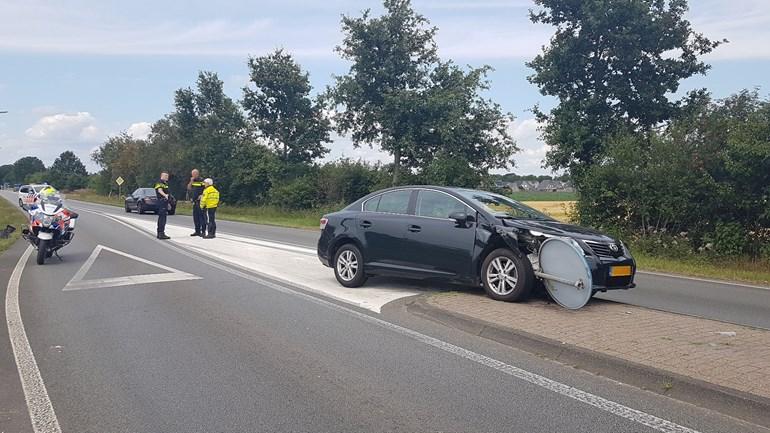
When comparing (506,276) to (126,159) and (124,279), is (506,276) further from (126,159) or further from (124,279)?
(126,159)

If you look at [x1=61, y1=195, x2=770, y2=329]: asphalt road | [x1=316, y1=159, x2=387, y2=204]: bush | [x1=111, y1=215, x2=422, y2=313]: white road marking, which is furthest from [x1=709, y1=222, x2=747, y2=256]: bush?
[x1=316, y1=159, x2=387, y2=204]: bush

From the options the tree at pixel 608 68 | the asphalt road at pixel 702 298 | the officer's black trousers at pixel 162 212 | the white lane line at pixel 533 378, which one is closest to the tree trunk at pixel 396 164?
the tree at pixel 608 68

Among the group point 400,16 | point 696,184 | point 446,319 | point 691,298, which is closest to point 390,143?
point 400,16

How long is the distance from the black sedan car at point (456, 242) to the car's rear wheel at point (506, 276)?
1cm

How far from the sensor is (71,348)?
654 cm

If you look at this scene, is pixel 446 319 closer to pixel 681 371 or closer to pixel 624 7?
pixel 681 371

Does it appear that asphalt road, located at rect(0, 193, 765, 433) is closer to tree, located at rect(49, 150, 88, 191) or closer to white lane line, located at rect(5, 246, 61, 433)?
white lane line, located at rect(5, 246, 61, 433)

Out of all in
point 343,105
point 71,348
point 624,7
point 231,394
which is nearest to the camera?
point 231,394

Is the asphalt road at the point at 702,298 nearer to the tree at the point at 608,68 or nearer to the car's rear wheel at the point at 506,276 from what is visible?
the car's rear wheel at the point at 506,276

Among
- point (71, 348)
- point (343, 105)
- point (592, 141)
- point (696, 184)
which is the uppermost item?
point (343, 105)

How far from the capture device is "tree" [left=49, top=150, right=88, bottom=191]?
399 ft

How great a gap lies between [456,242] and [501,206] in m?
0.84

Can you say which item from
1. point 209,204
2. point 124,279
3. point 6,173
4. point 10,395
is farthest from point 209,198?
point 6,173

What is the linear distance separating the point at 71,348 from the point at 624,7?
63.5 ft
